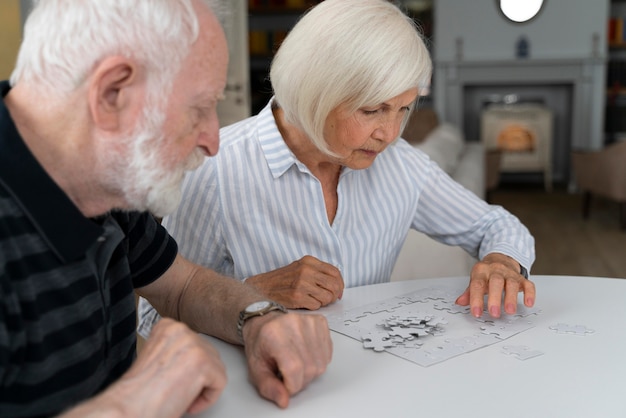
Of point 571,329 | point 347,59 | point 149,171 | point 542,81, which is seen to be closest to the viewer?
point 149,171

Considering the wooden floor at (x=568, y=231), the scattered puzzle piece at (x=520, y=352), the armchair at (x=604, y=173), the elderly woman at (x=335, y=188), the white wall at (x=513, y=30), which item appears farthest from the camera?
the white wall at (x=513, y=30)

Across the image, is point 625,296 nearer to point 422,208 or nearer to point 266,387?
point 422,208

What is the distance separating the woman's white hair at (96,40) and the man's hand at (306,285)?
646 mm

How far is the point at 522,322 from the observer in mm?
1391

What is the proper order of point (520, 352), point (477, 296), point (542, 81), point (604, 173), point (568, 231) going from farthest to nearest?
1. point (542, 81)
2. point (604, 173)
3. point (568, 231)
4. point (477, 296)
5. point (520, 352)

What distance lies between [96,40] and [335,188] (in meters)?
1.00

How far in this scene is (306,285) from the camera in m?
1.51

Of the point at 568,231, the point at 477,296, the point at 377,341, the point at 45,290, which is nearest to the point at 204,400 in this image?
the point at 45,290

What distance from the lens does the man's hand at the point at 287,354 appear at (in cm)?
105

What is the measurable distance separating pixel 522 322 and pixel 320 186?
0.60 metres

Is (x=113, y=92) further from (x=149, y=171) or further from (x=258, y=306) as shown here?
(x=258, y=306)

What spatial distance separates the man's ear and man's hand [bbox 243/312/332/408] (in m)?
0.39

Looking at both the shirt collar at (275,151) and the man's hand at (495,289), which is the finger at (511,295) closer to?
the man's hand at (495,289)

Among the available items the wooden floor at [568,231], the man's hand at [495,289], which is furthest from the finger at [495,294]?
the wooden floor at [568,231]
